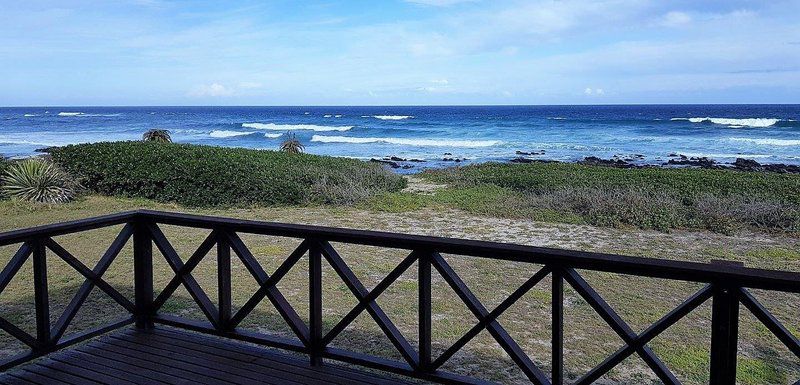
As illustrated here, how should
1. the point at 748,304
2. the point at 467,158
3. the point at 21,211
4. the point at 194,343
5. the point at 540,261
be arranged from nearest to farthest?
the point at 748,304, the point at 540,261, the point at 194,343, the point at 21,211, the point at 467,158

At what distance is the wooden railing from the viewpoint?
297 centimetres

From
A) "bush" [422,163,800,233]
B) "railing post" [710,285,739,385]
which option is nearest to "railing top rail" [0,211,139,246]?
"railing post" [710,285,739,385]

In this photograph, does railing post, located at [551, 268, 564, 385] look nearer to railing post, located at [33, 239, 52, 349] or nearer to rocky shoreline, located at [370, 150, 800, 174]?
railing post, located at [33, 239, 52, 349]

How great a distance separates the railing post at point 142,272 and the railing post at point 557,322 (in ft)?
10.3

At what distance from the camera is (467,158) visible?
35.4m

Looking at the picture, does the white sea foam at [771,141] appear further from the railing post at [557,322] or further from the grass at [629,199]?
the railing post at [557,322]

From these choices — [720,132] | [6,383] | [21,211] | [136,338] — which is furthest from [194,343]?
[720,132]

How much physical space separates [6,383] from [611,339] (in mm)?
4734

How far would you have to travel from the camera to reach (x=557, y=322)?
134 inches

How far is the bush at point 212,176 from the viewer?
1384cm

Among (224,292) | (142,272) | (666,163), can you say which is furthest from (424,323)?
(666,163)

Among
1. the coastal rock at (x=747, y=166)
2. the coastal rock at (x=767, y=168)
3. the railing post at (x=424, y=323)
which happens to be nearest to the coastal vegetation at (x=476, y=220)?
the railing post at (x=424, y=323)

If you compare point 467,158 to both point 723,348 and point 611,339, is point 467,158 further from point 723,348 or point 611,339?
point 723,348

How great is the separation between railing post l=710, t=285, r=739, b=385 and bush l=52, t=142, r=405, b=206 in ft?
35.9
